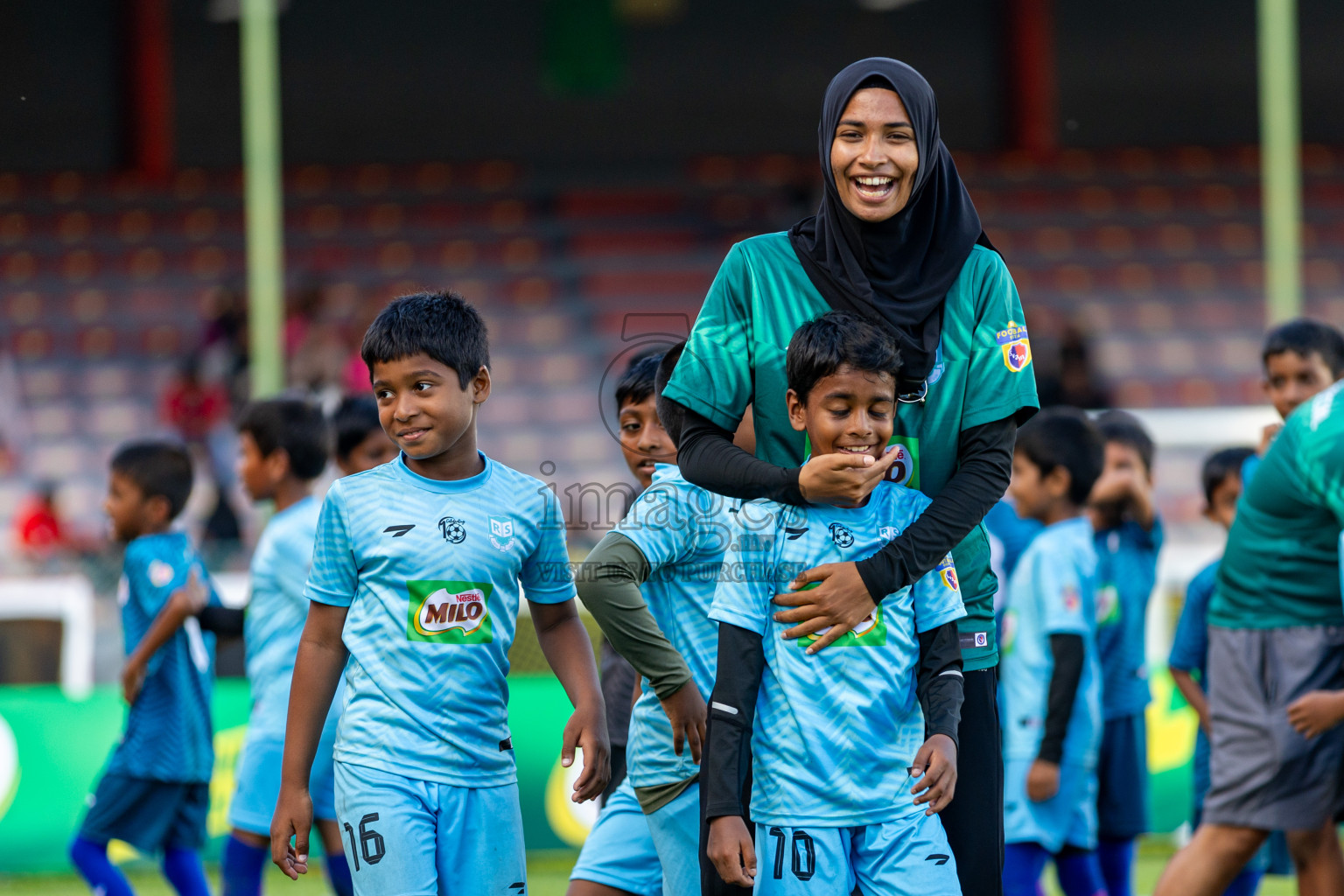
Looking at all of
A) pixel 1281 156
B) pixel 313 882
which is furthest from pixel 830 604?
pixel 1281 156

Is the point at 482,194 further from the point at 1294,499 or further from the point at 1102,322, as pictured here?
the point at 1294,499

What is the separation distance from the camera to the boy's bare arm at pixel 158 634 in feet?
15.3

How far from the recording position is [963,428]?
297 cm

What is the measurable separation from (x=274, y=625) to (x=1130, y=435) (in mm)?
2907

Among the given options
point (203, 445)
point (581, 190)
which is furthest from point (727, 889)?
point (581, 190)

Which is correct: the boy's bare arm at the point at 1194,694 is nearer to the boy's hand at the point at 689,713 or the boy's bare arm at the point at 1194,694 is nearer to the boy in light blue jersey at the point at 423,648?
the boy's hand at the point at 689,713

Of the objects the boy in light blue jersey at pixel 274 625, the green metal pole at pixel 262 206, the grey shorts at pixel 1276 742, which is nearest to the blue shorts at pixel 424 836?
the boy in light blue jersey at pixel 274 625

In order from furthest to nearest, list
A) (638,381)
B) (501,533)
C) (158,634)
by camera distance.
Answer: (158,634), (638,381), (501,533)

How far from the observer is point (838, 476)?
8.88 ft

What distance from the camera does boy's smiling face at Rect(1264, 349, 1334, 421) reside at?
4.73 m

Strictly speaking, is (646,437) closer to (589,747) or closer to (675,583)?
(675,583)

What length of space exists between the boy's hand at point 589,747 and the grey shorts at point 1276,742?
1.84 m

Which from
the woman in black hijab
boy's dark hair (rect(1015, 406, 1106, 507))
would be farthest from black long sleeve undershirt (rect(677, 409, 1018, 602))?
boy's dark hair (rect(1015, 406, 1106, 507))

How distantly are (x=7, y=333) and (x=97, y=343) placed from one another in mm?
843
